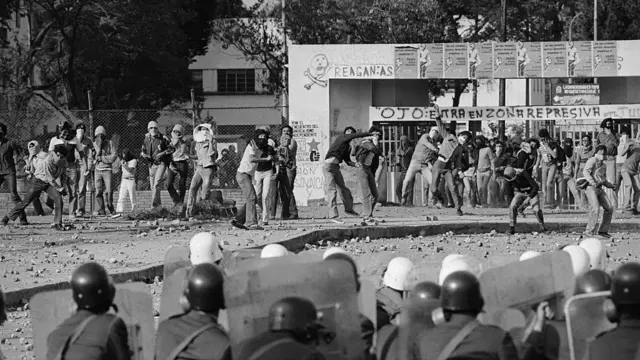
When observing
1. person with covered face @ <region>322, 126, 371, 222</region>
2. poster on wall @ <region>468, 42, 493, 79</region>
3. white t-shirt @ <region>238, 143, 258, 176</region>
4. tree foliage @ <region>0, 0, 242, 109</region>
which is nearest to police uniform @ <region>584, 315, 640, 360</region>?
white t-shirt @ <region>238, 143, 258, 176</region>

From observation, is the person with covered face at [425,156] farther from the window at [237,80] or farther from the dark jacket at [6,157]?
the window at [237,80]

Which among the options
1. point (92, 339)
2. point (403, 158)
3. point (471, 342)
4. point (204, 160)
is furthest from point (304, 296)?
point (403, 158)

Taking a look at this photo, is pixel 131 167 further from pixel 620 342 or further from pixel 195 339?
pixel 620 342

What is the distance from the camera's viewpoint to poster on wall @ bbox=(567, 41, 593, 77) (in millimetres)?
29688

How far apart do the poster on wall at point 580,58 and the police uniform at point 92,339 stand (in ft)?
81.7

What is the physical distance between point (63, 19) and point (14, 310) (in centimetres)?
2962

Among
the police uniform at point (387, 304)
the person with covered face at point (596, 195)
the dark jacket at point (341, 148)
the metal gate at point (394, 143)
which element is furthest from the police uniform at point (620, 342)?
the metal gate at point (394, 143)

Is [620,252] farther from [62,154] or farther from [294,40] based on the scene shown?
[294,40]

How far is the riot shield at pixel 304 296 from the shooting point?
218 inches

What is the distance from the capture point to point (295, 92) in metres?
29.5

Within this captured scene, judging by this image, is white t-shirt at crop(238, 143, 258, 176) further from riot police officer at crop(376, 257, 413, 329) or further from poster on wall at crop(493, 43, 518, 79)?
riot police officer at crop(376, 257, 413, 329)

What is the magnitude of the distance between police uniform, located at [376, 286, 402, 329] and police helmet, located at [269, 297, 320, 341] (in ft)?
5.17

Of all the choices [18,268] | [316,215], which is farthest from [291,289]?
[316,215]

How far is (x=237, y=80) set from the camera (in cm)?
6362
